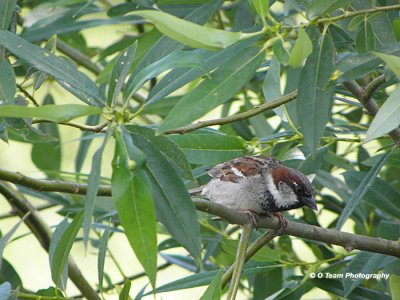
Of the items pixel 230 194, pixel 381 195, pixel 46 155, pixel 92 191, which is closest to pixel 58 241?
pixel 92 191

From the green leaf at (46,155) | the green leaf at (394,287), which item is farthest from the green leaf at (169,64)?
the green leaf at (46,155)

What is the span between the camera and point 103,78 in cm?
315

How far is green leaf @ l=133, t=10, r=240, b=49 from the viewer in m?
1.54

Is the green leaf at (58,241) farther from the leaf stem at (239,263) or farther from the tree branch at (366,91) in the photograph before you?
the tree branch at (366,91)

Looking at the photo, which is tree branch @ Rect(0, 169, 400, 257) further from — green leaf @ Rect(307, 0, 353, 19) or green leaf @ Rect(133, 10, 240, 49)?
green leaf @ Rect(307, 0, 353, 19)

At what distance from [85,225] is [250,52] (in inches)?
21.7

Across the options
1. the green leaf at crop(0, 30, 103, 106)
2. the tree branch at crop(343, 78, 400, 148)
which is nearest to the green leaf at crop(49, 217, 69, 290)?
the green leaf at crop(0, 30, 103, 106)

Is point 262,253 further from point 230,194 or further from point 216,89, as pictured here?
point 216,89

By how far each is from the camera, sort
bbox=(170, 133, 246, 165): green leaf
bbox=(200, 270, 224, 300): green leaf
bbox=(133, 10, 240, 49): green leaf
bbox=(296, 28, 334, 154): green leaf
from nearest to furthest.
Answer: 1. bbox=(133, 10, 240, 49): green leaf
2. bbox=(200, 270, 224, 300): green leaf
3. bbox=(296, 28, 334, 154): green leaf
4. bbox=(170, 133, 246, 165): green leaf

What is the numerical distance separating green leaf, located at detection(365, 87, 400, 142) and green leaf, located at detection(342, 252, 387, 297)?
1.12 metres

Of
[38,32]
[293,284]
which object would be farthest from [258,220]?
[38,32]

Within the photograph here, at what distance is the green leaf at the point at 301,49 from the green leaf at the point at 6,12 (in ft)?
2.63

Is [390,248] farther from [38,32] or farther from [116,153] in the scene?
[38,32]

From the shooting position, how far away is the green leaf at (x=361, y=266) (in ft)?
8.90
